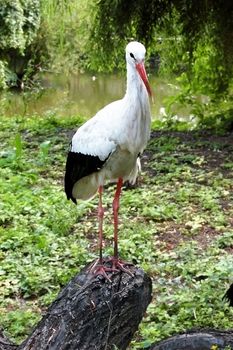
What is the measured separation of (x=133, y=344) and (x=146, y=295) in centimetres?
53

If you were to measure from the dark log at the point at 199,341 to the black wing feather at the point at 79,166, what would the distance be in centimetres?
110

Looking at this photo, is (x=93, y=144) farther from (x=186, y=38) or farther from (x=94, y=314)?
Answer: (x=186, y=38)

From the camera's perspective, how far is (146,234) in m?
5.98

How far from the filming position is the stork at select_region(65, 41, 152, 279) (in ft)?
11.9

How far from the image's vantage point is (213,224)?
632 centimetres

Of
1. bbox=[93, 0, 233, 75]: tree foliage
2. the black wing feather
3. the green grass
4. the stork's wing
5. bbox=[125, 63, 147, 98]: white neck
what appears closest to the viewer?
bbox=[125, 63, 147, 98]: white neck

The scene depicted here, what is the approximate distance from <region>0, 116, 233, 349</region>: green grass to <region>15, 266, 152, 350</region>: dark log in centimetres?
49

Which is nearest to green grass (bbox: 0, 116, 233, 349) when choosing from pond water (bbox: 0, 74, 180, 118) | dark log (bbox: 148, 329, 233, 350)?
dark log (bbox: 148, 329, 233, 350)

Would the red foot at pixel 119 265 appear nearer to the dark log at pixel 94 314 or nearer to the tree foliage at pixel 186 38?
the dark log at pixel 94 314

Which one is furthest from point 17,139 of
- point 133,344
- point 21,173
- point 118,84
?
point 118,84

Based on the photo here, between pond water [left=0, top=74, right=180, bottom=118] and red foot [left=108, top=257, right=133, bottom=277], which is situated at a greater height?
red foot [left=108, top=257, right=133, bottom=277]

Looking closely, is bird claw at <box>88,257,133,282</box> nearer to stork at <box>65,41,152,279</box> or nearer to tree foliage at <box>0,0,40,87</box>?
stork at <box>65,41,152,279</box>

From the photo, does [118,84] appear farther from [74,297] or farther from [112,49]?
[74,297]

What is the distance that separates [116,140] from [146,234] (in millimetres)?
2394
